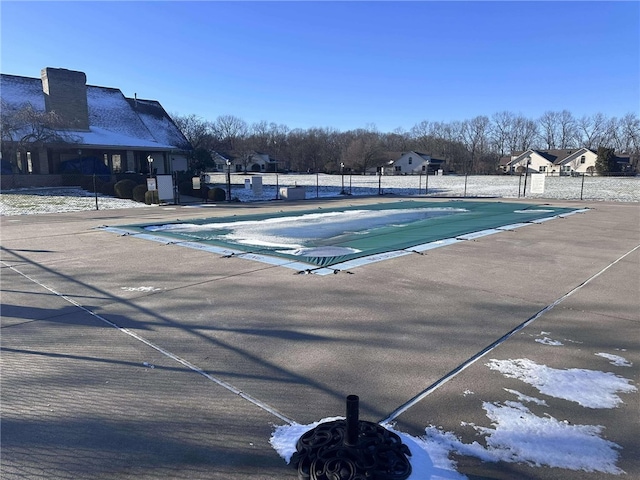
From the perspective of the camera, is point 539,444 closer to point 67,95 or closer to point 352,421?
point 352,421

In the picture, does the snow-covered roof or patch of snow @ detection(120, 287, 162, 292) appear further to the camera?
the snow-covered roof

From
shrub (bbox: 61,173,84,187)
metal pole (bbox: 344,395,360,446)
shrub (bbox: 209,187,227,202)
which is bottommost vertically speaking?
metal pole (bbox: 344,395,360,446)

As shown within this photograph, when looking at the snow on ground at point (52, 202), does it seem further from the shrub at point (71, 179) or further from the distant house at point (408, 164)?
the distant house at point (408, 164)

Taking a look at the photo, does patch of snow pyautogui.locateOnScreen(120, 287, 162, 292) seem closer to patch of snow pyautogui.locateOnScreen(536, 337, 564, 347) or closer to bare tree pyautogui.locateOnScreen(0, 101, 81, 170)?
patch of snow pyautogui.locateOnScreen(536, 337, 564, 347)

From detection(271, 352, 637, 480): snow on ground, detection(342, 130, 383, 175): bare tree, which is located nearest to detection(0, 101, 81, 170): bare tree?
detection(271, 352, 637, 480): snow on ground

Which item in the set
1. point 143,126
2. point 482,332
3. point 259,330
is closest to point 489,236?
point 482,332

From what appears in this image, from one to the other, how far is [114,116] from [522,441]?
39.5 m

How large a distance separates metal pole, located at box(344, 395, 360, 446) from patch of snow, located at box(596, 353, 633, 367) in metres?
2.82

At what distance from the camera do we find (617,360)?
3836 mm

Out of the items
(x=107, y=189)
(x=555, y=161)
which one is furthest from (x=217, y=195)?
(x=555, y=161)

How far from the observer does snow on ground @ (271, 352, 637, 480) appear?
8.02 ft

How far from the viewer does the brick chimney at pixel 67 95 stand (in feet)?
102

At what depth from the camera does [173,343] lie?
13.7 ft

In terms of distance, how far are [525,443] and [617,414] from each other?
875 millimetres
